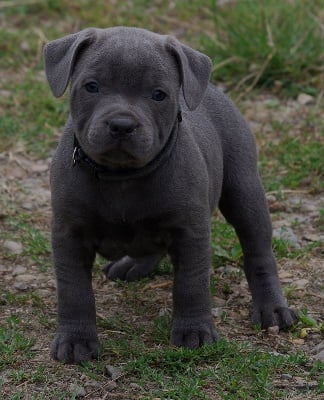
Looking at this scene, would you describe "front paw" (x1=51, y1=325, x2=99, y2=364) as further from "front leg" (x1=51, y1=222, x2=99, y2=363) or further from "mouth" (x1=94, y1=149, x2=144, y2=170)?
Result: "mouth" (x1=94, y1=149, x2=144, y2=170)

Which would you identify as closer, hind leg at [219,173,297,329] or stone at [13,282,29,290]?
hind leg at [219,173,297,329]

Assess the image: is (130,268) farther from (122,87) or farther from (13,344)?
(122,87)

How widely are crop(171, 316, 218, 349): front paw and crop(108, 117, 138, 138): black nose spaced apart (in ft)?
3.61

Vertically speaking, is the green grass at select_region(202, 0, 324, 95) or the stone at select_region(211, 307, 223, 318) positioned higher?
the green grass at select_region(202, 0, 324, 95)

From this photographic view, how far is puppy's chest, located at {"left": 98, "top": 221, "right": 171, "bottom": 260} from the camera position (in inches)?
183

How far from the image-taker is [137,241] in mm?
4707

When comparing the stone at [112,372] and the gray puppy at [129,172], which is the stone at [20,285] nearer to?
the gray puppy at [129,172]

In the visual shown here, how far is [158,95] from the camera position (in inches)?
174

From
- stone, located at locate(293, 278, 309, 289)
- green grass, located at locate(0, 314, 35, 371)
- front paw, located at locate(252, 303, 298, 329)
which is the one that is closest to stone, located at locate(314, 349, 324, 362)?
front paw, located at locate(252, 303, 298, 329)

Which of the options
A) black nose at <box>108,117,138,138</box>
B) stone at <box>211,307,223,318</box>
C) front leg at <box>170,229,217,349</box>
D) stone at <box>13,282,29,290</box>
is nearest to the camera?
black nose at <box>108,117,138,138</box>

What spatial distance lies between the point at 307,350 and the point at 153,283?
1.15 metres

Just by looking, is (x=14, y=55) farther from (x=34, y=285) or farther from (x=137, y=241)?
(x=137, y=241)

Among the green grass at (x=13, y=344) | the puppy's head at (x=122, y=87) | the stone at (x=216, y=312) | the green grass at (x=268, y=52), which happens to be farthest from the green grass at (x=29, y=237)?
the green grass at (x=268, y=52)

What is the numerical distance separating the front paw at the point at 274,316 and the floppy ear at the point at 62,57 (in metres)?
1.67
